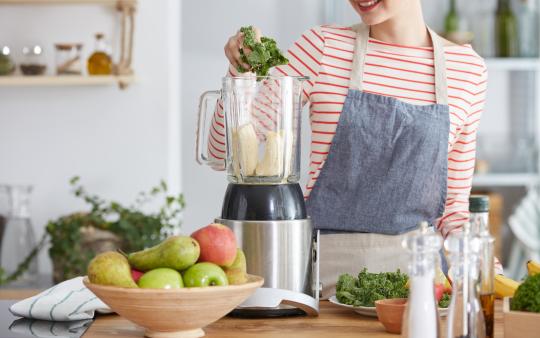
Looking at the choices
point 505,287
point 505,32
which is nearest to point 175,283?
point 505,287

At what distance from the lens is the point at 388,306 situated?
1408 millimetres

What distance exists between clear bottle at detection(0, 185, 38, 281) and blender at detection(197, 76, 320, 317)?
69.2 inches

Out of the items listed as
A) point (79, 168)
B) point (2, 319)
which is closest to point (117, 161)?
point (79, 168)

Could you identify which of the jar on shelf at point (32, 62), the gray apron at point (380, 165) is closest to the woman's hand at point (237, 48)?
the gray apron at point (380, 165)

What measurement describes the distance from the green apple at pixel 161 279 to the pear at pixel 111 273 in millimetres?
19

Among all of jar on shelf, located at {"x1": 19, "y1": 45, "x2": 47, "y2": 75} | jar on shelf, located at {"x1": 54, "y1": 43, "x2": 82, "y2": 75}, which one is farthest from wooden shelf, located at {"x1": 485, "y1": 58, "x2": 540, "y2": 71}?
jar on shelf, located at {"x1": 19, "y1": 45, "x2": 47, "y2": 75}

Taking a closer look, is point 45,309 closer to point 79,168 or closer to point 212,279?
point 212,279

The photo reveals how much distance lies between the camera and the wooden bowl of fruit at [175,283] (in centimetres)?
129

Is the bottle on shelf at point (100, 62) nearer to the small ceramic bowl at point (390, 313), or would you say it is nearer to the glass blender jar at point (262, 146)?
the glass blender jar at point (262, 146)

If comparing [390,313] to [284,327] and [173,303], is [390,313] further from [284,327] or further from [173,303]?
[173,303]

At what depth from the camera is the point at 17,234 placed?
3.14 metres

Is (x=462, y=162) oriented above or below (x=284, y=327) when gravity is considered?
above

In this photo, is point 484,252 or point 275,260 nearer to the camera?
point 484,252

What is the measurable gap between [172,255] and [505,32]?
10.8ft
